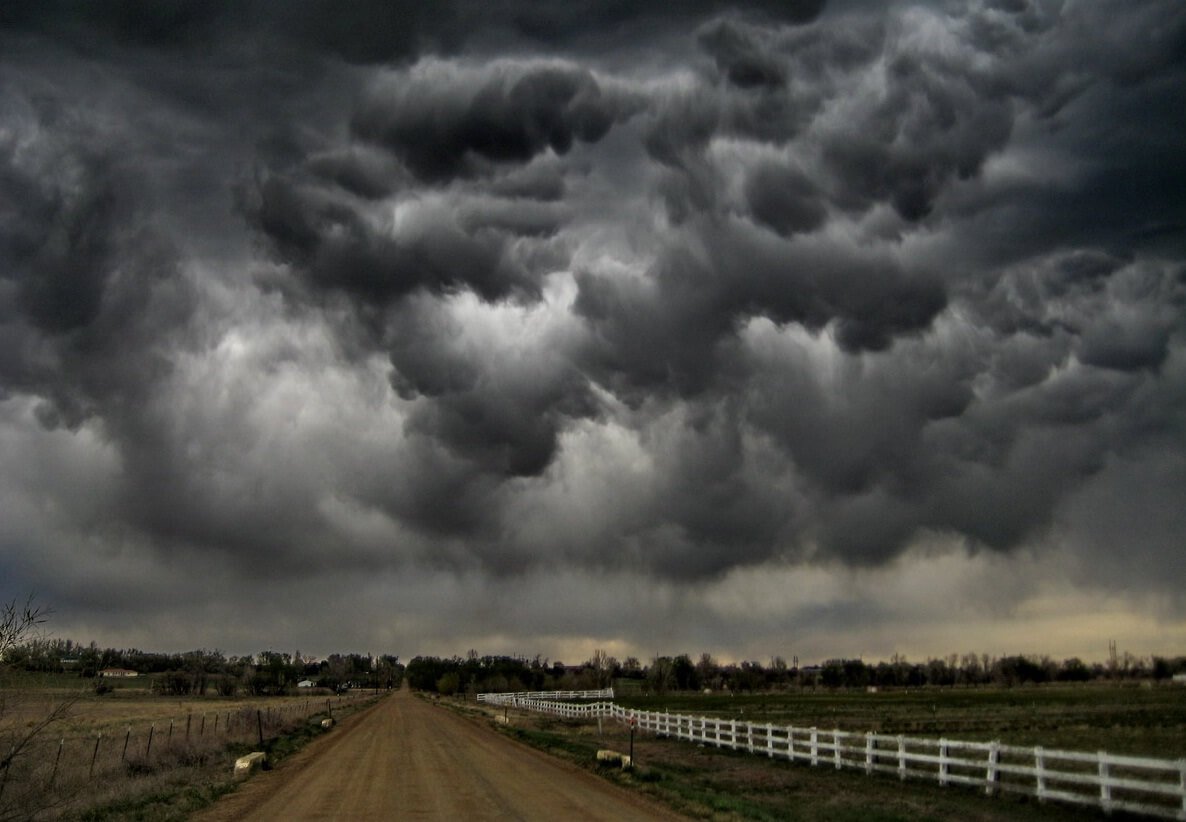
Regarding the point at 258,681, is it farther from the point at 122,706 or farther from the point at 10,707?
the point at 10,707

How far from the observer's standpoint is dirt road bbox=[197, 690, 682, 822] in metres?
19.4

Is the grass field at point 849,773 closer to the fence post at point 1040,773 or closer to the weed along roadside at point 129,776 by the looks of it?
the fence post at point 1040,773

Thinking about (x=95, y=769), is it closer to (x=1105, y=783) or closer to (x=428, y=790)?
(x=428, y=790)

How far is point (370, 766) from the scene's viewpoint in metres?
30.9

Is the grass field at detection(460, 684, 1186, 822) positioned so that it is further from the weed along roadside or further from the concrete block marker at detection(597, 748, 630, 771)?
the weed along roadside

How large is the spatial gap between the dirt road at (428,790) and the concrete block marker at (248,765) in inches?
16.5

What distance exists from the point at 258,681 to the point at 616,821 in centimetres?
16393

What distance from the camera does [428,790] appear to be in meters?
23.5

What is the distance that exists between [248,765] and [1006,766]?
886 inches

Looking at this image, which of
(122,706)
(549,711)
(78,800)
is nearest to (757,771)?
(78,800)

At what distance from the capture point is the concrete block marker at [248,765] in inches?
1111

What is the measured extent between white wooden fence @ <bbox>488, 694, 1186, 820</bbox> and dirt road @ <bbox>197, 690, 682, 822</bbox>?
890 cm

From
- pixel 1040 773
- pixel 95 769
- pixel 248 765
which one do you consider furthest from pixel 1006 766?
pixel 95 769

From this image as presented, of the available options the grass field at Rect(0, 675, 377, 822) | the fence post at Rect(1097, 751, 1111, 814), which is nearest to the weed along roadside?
the grass field at Rect(0, 675, 377, 822)
